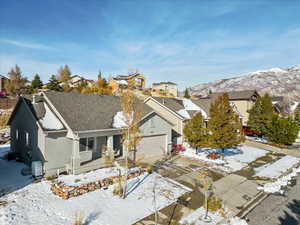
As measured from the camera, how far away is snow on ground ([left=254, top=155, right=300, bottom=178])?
14.9m

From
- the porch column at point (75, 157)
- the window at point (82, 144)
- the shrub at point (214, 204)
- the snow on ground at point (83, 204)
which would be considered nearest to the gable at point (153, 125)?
the window at point (82, 144)

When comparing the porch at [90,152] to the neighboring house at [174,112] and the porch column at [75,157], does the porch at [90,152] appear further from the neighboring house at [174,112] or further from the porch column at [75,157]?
the neighboring house at [174,112]

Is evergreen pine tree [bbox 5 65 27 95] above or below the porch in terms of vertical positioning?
above

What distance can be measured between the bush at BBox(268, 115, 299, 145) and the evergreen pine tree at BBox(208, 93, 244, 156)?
12169mm

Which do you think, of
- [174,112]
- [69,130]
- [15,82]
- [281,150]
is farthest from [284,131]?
[15,82]

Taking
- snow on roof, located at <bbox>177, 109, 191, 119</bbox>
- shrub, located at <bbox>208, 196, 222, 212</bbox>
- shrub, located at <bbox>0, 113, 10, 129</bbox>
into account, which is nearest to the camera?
shrub, located at <bbox>208, 196, 222, 212</bbox>

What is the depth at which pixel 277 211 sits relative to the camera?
381 inches

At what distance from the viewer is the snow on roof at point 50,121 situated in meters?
13.0

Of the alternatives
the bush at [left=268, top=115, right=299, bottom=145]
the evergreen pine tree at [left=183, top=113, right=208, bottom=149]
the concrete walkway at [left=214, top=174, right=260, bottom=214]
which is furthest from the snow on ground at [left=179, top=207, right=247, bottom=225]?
the bush at [left=268, top=115, right=299, bottom=145]

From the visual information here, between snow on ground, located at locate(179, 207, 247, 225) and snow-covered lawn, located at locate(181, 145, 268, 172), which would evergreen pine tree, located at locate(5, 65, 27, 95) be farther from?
snow on ground, located at locate(179, 207, 247, 225)

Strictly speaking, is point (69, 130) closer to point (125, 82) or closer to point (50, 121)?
point (50, 121)

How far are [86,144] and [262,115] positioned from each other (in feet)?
91.1

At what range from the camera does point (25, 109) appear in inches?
581

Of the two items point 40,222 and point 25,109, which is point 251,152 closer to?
point 40,222
